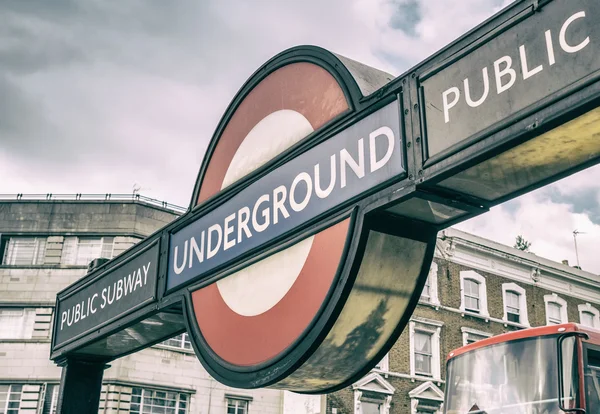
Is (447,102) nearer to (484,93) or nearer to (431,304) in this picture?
(484,93)

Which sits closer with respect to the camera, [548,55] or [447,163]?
[548,55]

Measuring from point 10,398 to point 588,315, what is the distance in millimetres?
21253

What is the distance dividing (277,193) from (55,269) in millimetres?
21590

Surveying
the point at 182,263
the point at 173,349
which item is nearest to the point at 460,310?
the point at 173,349

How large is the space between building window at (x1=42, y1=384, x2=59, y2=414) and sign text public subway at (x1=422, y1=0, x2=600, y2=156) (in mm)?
21250

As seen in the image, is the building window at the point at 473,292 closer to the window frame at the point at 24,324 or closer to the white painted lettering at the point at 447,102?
the window frame at the point at 24,324

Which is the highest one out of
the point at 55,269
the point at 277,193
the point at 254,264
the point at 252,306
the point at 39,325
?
the point at 55,269

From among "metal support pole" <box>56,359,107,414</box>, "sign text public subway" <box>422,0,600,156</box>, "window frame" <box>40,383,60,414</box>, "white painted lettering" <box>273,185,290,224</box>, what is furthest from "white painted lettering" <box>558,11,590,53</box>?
"window frame" <box>40,383,60,414</box>

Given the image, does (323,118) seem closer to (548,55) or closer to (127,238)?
(548,55)

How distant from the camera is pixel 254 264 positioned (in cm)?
273

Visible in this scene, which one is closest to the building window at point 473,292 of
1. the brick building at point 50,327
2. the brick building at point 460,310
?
the brick building at point 460,310

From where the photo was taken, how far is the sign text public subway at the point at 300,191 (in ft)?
7.52

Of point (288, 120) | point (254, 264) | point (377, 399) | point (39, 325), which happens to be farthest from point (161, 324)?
point (39, 325)

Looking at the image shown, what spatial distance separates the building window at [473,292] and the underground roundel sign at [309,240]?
21679 millimetres
